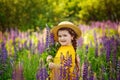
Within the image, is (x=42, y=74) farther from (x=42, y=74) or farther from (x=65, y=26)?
(x=65, y=26)

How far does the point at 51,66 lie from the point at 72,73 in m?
0.28

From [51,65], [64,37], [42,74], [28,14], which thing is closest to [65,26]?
[64,37]

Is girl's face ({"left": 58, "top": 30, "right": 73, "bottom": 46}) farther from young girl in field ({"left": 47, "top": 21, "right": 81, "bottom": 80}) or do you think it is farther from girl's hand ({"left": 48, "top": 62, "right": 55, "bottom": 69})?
girl's hand ({"left": 48, "top": 62, "right": 55, "bottom": 69})

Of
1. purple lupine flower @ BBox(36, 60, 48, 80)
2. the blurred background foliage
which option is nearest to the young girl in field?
purple lupine flower @ BBox(36, 60, 48, 80)

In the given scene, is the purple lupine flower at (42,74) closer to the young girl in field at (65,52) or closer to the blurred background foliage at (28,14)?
the young girl in field at (65,52)

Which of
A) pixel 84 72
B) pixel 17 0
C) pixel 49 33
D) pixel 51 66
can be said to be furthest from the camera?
pixel 17 0

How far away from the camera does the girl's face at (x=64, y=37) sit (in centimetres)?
411

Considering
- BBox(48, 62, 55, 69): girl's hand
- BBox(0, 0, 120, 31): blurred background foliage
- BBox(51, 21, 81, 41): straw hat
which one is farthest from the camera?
BBox(0, 0, 120, 31): blurred background foliage

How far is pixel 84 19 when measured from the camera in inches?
576

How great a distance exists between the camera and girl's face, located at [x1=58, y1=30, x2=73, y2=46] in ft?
13.5

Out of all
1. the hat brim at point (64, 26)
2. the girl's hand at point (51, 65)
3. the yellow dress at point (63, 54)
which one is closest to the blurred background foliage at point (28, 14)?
the hat brim at point (64, 26)

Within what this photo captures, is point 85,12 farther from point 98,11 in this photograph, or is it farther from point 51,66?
point 51,66

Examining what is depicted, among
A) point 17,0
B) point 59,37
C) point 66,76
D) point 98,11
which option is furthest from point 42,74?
point 98,11

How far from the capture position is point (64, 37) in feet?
13.5
